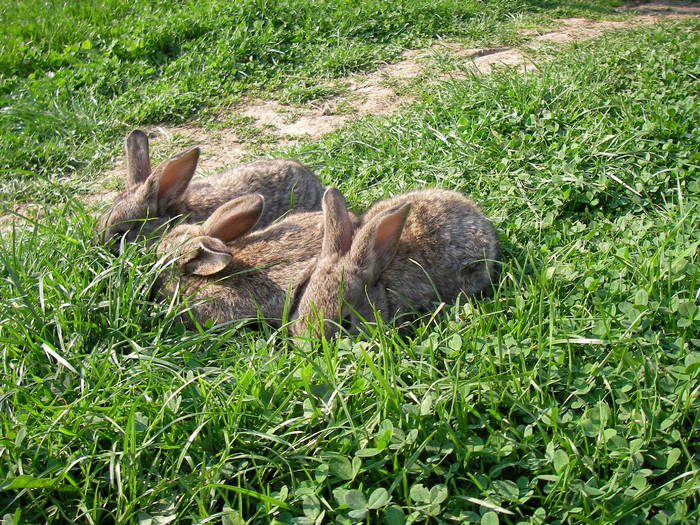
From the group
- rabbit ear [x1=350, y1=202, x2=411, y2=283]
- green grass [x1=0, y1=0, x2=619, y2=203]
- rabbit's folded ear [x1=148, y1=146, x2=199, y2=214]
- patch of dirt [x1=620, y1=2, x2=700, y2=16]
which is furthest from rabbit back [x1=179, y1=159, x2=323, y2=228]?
patch of dirt [x1=620, y1=2, x2=700, y2=16]

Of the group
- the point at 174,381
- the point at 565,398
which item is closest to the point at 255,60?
the point at 174,381

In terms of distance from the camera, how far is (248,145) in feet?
22.3

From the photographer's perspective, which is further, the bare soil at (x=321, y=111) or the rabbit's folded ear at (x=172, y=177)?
the bare soil at (x=321, y=111)

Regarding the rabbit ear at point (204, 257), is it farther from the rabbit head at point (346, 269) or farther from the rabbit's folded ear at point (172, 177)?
the rabbit's folded ear at point (172, 177)

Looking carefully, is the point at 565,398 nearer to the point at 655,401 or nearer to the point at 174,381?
the point at 655,401

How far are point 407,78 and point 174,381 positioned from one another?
5473mm

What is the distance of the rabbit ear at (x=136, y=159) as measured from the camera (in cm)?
539

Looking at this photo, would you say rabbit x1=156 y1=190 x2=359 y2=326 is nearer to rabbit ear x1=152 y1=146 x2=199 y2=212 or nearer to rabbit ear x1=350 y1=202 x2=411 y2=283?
rabbit ear x1=350 y1=202 x2=411 y2=283

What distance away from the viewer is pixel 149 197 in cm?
511

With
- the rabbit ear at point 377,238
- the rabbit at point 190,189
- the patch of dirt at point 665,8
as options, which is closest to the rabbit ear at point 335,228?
the rabbit ear at point 377,238

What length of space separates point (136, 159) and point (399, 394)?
3528 millimetres

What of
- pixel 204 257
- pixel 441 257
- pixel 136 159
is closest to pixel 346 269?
pixel 441 257

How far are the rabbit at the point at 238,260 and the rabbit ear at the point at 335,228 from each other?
0.04 m

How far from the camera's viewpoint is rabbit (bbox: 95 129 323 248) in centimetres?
509
